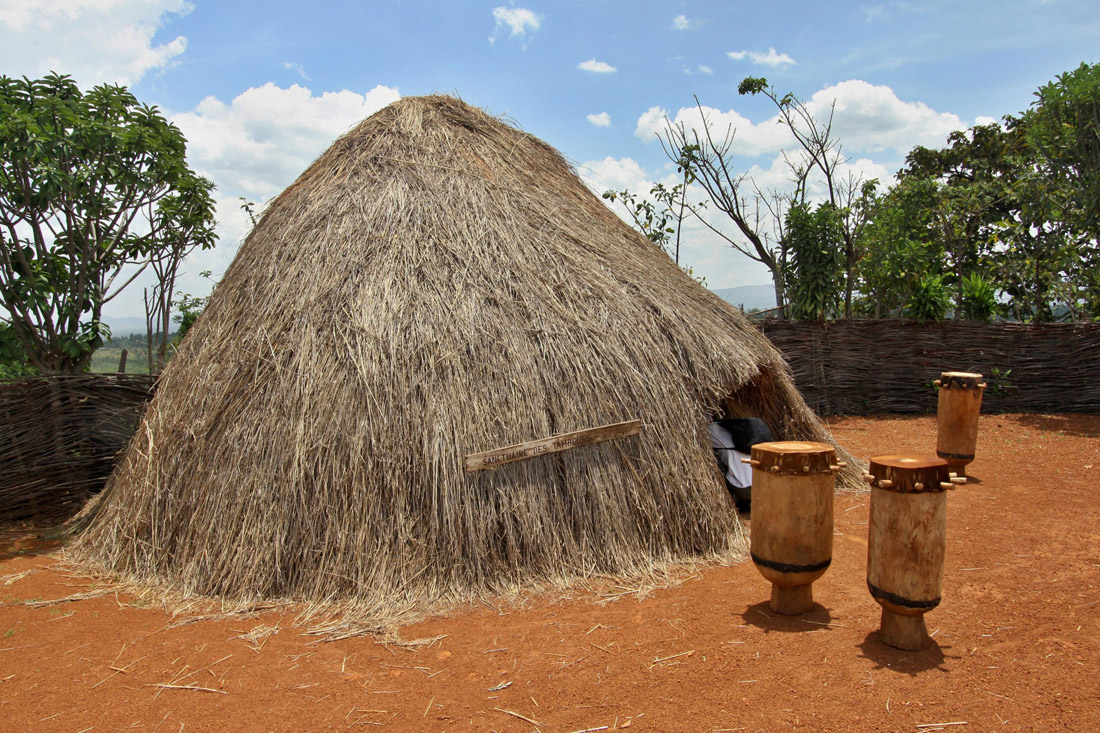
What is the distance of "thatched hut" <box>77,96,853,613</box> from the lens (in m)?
4.33

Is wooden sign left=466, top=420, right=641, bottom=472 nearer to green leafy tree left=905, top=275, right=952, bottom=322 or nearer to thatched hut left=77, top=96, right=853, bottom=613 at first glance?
thatched hut left=77, top=96, right=853, bottom=613

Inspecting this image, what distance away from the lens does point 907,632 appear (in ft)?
10.8

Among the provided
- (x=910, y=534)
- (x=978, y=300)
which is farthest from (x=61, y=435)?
(x=978, y=300)

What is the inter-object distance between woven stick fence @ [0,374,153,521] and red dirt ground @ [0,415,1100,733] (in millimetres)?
2002

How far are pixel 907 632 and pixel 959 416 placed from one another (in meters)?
4.31

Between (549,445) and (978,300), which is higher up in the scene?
(978,300)

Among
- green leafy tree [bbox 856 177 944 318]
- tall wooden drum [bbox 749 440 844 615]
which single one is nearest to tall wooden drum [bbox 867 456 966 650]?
tall wooden drum [bbox 749 440 844 615]

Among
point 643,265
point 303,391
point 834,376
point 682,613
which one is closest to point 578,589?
point 682,613

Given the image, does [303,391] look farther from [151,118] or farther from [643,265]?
[151,118]

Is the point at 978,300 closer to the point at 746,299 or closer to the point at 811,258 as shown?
the point at 811,258

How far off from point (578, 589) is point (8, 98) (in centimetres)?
732

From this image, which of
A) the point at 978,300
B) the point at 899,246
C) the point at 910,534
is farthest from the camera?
the point at 899,246

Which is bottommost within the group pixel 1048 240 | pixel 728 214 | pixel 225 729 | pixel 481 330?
pixel 225 729

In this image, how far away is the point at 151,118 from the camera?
25.0 feet
